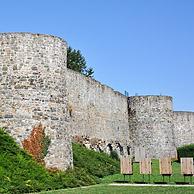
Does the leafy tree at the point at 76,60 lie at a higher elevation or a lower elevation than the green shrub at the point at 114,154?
higher

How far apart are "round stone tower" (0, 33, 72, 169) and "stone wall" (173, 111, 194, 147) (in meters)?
28.8

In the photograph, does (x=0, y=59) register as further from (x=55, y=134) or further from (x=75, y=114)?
(x=75, y=114)

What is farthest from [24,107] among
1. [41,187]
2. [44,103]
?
[41,187]

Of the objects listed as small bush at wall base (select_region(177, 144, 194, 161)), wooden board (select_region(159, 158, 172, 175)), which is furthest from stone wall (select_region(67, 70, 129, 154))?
wooden board (select_region(159, 158, 172, 175))

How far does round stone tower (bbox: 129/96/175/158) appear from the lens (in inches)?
1670

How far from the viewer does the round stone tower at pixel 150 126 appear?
139 ft

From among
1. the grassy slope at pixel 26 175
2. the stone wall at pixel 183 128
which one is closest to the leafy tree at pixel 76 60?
the stone wall at pixel 183 128

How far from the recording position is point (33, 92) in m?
21.1

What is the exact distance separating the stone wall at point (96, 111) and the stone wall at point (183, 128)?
866 centimetres

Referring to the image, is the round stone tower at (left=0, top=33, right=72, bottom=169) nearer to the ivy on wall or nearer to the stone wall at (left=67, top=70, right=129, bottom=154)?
the ivy on wall

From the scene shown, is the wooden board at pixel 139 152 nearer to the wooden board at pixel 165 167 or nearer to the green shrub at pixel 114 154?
the green shrub at pixel 114 154

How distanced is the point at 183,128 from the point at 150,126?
8135 mm

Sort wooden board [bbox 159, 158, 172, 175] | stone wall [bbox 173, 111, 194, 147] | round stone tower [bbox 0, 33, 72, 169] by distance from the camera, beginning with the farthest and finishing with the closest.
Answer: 1. stone wall [bbox 173, 111, 194, 147]
2. wooden board [bbox 159, 158, 172, 175]
3. round stone tower [bbox 0, 33, 72, 169]

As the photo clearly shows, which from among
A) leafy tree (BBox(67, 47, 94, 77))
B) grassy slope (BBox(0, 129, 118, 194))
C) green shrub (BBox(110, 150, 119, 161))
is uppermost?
leafy tree (BBox(67, 47, 94, 77))
